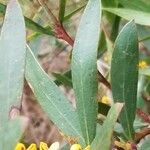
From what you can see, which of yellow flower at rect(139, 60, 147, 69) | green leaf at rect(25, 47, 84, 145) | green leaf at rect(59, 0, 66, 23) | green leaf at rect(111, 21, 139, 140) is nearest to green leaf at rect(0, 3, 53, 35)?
green leaf at rect(59, 0, 66, 23)

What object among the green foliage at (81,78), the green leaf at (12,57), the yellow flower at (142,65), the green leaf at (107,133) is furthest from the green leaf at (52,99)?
the yellow flower at (142,65)

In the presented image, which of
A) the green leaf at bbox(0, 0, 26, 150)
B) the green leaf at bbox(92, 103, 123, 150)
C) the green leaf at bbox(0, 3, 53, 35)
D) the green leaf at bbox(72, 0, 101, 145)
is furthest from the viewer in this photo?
the green leaf at bbox(0, 3, 53, 35)

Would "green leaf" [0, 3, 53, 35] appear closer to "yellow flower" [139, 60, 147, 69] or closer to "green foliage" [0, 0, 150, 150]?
"green foliage" [0, 0, 150, 150]

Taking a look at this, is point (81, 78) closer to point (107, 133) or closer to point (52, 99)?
point (52, 99)

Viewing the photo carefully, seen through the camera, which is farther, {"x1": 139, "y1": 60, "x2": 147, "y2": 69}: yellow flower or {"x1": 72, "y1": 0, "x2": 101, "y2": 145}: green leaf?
→ {"x1": 139, "y1": 60, "x2": 147, "y2": 69}: yellow flower

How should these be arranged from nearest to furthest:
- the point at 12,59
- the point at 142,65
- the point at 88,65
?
the point at 12,59 < the point at 88,65 < the point at 142,65

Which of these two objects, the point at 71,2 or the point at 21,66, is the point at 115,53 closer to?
the point at 21,66

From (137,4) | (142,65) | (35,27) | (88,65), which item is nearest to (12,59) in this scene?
(88,65)
